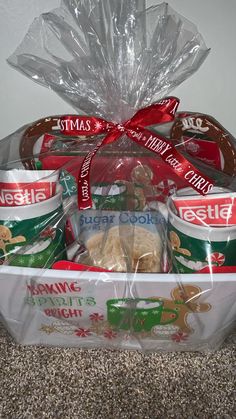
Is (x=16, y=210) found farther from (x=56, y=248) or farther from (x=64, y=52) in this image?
(x=64, y=52)

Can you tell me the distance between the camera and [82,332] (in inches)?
25.1

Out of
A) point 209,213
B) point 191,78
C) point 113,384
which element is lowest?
point 113,384

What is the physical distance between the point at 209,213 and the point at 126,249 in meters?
0.14

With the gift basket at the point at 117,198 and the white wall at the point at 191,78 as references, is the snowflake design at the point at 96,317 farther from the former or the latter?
the white wall at the point at 191,78

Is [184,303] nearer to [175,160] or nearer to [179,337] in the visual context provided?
[179,337]

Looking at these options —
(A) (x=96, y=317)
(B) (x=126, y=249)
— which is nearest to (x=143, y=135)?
(B) (x=126, y=249)

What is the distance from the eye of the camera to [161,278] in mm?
560

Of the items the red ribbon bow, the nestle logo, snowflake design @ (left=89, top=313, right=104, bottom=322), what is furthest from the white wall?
snowflake design @ (left=89, top=313, right=104, bottom=322)

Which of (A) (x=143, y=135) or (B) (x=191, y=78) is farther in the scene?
(B) (x=191, y=78)

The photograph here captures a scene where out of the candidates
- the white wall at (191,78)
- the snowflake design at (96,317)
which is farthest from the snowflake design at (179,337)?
the white wall at (191,78)

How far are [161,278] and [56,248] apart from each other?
0.59 ft

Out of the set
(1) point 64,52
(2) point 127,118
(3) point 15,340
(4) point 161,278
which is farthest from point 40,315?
(1) point 64,52

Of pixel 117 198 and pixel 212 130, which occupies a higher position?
pixel 212 130

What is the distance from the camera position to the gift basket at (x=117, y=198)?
0.58m
